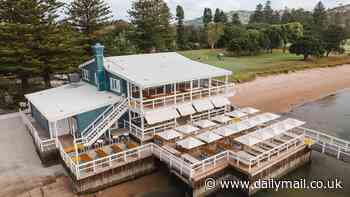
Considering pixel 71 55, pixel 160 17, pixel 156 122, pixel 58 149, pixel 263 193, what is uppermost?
pixel 160 17

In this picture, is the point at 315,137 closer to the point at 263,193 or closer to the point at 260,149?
the point at 260,149

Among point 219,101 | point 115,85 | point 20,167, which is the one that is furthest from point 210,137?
point 20,167

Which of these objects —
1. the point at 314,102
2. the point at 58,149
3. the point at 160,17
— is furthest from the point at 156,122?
the point at 160,17

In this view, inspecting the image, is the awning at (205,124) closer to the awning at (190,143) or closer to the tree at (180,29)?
the awning at (190,143)

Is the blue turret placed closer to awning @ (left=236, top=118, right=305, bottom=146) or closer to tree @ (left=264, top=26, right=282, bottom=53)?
awning @ (left=236, top=118, right=305, bottom=146)

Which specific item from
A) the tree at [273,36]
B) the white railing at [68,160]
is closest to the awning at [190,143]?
the white railing at [68,160]

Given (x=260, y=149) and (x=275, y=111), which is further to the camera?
(x=275, y=111)

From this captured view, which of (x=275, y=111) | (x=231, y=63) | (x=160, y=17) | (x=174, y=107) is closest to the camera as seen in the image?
(x=174, y=107)

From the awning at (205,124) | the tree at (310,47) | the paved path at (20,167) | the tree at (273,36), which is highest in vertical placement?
the tree at (273,36)
